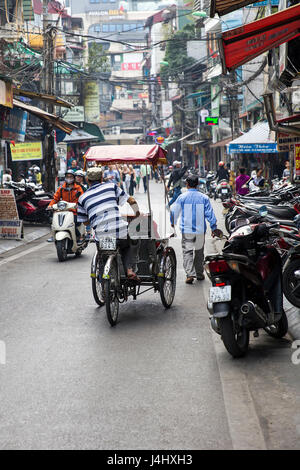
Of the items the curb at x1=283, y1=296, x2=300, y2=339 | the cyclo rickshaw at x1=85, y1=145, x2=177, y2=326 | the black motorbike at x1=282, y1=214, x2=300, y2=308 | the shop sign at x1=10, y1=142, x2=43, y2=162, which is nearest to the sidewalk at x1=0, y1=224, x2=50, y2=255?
the shop sign at x1=10, y1=142, x2=43, y2=162

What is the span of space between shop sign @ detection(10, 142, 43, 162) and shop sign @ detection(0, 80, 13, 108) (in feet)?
→ 31.5

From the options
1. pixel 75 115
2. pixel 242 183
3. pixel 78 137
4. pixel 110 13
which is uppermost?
pixel 110 13

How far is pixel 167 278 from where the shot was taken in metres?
8.89

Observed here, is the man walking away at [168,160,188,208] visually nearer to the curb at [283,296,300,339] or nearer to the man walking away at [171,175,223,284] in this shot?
the man walking away at [171,175,223,284]

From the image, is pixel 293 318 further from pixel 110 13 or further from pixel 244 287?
pixel 110 13

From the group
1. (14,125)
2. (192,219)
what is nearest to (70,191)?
(192,219)

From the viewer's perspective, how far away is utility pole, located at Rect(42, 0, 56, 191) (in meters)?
23.2

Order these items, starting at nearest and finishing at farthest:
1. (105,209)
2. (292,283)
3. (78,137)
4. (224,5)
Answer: (224,5)
(105,209)
(292,283)
(78,137)

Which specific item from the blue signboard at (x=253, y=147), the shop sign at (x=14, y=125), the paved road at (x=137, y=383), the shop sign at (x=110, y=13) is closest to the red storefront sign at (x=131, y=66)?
the shop sign at (x=110, y=13)

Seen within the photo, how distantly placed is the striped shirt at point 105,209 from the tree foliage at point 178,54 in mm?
50412

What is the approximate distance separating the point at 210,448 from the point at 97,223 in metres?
4.38

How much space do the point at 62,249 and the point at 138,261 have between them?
4.91m

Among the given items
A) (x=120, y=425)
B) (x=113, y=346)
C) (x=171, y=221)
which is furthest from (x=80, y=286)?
(x=120, y=425)

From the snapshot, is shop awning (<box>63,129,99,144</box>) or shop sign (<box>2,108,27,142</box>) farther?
shop awning (<box>63,129,99,144</box>)
